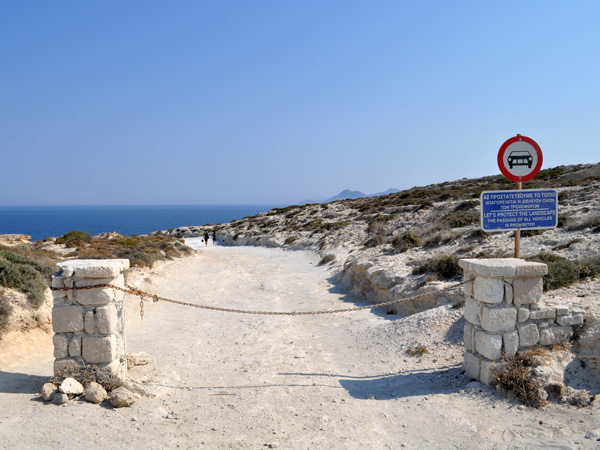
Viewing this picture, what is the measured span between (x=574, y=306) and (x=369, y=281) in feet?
26.9

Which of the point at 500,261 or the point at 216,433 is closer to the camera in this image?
the point at 216,433

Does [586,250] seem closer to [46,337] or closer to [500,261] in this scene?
[500,261]

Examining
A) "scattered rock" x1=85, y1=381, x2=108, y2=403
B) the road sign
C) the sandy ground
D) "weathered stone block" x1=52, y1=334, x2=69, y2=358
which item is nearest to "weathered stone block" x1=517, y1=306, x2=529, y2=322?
the sandy ground

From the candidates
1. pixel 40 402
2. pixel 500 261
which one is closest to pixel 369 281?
pixel 500 261

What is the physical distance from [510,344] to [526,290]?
2.66ft

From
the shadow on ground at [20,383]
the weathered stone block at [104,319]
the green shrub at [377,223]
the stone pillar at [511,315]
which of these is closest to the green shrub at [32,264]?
the shadow on ground at [20,383]

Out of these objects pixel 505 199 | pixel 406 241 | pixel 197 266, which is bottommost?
pixel 197 266

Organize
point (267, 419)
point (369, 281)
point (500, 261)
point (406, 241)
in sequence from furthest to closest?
1. point (406, 241)
2. point (369, 281)
3. point (500, 261)
4. point (267, 419)

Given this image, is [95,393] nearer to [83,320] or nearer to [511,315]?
[83,320]

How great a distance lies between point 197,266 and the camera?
23.5 m

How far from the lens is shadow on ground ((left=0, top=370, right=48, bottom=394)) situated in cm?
616

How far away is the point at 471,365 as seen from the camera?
6.52m

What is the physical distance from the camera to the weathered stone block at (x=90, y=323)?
6062 millimetres

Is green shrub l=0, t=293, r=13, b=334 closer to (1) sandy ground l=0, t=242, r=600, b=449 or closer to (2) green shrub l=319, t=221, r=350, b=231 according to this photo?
(1) sandy ground l=0, t=242, r=600, b=449
